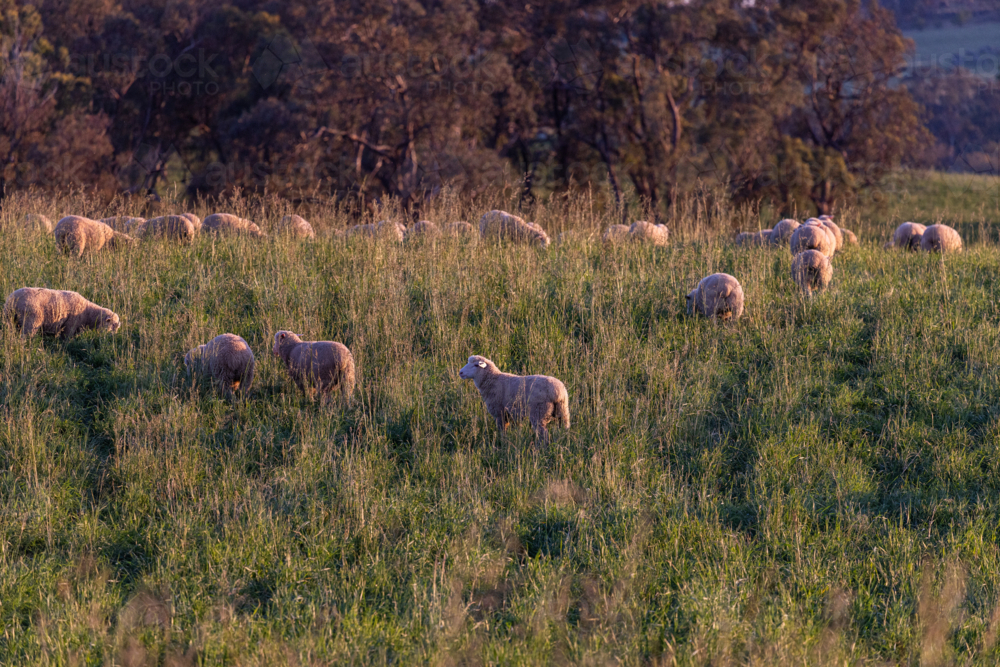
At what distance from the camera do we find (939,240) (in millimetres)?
10938

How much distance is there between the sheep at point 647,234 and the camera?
35.9 feet

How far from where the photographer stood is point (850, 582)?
4699mm

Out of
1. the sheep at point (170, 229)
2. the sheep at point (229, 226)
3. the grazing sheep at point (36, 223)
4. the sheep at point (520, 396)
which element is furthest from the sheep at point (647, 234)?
the grazing sheep at point (36, 223)

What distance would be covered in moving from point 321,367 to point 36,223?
5973 mm

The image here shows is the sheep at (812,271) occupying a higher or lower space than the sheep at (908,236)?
higher

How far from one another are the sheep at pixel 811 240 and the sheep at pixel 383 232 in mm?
4572

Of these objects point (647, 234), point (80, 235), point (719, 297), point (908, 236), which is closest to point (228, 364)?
point (80, 235)

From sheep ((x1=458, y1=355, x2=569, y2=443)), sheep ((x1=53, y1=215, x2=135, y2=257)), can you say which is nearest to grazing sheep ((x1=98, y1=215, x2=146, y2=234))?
sheep ((x1=53, y1=215, x2=135, y2=257))

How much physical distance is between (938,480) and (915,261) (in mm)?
5260

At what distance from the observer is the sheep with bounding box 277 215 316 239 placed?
413 inches

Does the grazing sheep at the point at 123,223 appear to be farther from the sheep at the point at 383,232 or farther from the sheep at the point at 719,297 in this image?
the sheep at the point at 719,297

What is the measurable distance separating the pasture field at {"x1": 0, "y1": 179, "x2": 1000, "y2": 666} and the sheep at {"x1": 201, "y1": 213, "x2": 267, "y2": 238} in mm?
1542

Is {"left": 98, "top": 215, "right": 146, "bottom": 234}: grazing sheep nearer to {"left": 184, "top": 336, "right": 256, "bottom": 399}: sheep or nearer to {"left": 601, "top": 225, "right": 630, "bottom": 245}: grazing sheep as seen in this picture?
{"left": 184, "top": 336, "right": 256, "bottom": 399}: sheep

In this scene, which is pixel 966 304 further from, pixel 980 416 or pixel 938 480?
pixel 938 480
